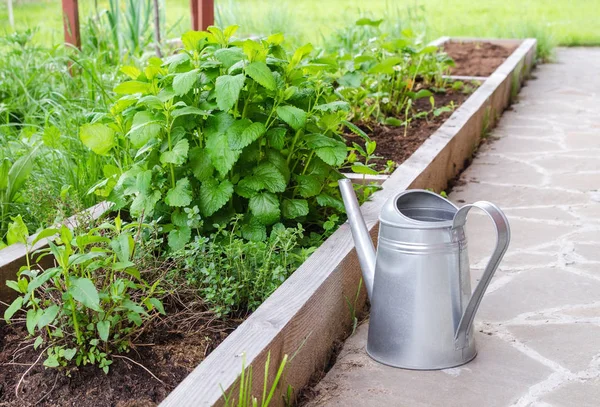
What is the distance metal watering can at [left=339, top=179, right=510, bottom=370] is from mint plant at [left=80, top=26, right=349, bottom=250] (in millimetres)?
496

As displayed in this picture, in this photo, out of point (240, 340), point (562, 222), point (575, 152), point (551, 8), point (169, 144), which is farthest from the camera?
point (551, 8)

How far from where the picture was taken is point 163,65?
8.85ft

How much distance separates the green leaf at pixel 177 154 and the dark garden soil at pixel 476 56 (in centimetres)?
425

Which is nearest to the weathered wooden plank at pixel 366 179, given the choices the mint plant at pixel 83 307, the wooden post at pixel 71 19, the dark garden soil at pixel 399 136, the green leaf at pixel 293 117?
the dark garden soil at pixel 399 136

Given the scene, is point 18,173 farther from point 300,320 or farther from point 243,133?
point 300,320

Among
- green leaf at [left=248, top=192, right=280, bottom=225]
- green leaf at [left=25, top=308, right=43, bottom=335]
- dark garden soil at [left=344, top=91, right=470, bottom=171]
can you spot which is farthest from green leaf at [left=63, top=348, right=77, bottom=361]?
dark garden soil at [left=344, top=91, right=470, bottom=171]

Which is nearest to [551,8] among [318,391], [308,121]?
[308,121]

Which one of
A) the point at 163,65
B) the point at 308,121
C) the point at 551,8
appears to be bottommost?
the point at 551,8

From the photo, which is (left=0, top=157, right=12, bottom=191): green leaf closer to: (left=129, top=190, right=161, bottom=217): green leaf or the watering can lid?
(left=129, top=190, right=161, bottom=217): green leaf

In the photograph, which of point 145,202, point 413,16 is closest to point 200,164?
point 145,202

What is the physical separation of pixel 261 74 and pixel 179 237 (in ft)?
1.95

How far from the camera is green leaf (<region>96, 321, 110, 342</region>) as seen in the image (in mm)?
1936

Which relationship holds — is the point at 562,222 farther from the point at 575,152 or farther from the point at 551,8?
the point at 551,8

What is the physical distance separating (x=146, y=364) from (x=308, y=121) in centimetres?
118
